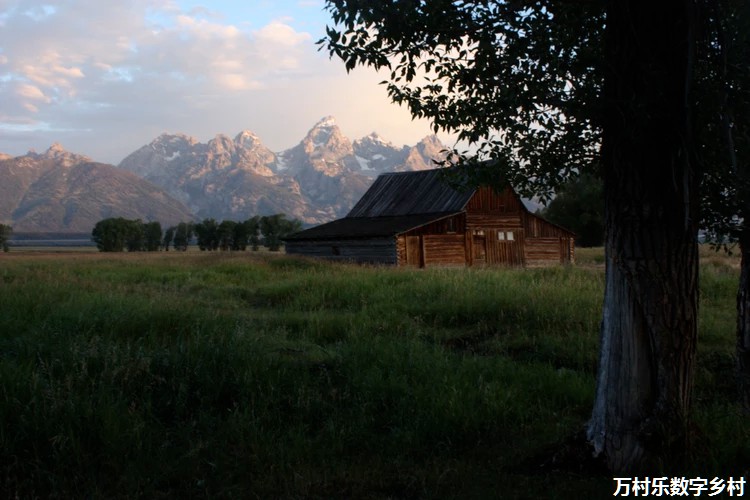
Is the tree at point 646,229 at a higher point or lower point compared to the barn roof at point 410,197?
lower

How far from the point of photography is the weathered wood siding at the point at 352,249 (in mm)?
35219

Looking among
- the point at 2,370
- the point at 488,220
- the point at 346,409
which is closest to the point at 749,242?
the point at 346,409

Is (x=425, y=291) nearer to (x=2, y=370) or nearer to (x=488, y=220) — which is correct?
(x=2, y=370)

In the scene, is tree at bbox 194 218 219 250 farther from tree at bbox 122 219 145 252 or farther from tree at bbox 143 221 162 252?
tree at bbox 143 221 162 252

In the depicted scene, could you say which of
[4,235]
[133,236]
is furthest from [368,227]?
[4,235]

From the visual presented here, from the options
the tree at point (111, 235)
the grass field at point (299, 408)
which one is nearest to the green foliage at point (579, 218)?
the grass field at point (299, 408)

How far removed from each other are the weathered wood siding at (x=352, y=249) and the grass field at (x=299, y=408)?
78.4 feet

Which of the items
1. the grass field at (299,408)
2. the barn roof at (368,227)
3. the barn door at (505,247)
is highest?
the barn roof at (368,227)

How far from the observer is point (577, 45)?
677 centimetres

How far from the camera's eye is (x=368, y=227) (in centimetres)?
3841

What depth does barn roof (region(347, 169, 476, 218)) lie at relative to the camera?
3788 cm

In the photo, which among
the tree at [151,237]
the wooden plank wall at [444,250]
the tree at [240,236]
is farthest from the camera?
the tree at [151,237]

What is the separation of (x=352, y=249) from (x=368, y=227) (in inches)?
65.2

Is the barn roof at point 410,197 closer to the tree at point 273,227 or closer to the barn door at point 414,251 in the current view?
the barn door at point 414,251
